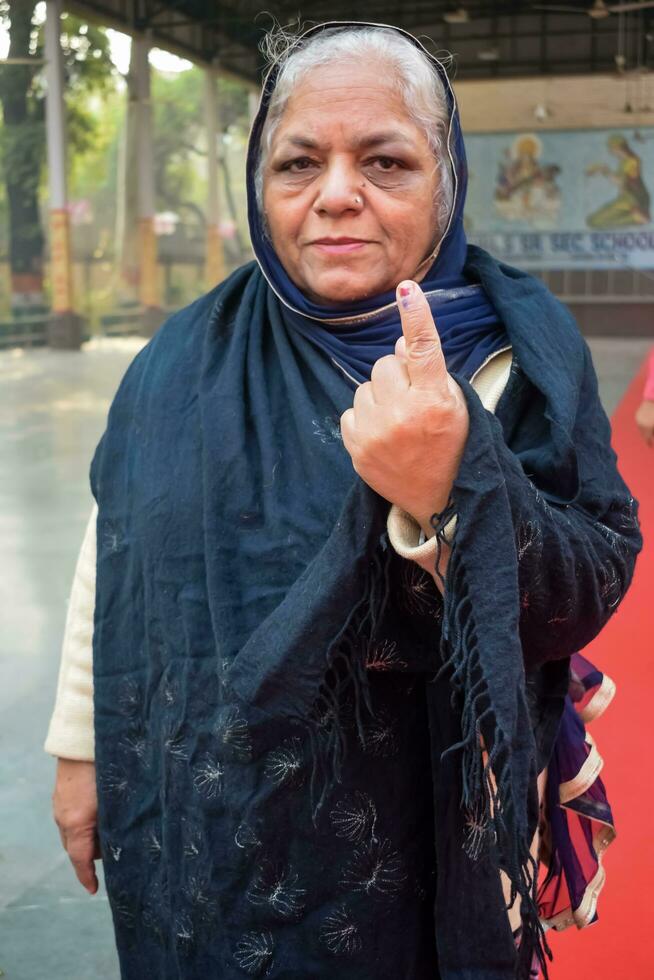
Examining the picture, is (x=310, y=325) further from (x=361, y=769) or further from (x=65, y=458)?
(x=65, y=458)

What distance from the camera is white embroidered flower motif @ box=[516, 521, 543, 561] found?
1.24m

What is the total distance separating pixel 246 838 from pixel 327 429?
20.4 inches

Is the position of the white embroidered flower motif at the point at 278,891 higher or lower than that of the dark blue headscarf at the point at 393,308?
lower

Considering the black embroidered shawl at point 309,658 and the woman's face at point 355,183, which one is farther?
the woman's face at point 355,183

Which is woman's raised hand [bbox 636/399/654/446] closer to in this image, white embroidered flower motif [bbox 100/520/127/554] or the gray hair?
the gray hair

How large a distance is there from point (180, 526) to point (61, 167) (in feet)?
56.0

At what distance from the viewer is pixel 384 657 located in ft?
4.52

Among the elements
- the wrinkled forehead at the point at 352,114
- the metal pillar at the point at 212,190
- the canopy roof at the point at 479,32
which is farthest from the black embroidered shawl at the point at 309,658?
the metal pillar at the point at 212,190

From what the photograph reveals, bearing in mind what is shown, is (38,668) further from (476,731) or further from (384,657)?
(476,731)

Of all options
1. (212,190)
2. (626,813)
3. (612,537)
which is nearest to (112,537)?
(612,537)

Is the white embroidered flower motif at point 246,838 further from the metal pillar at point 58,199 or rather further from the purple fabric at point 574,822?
the metal pillar at point 58,199

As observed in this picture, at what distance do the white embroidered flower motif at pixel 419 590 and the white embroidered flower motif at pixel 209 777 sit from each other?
1.20 ft

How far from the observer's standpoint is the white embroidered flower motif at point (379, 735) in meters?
1.47

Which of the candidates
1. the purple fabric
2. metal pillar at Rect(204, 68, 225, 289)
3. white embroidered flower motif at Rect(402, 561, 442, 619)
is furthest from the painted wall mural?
white embroidered flower motif at Rect(402, 561, 442, 619)
